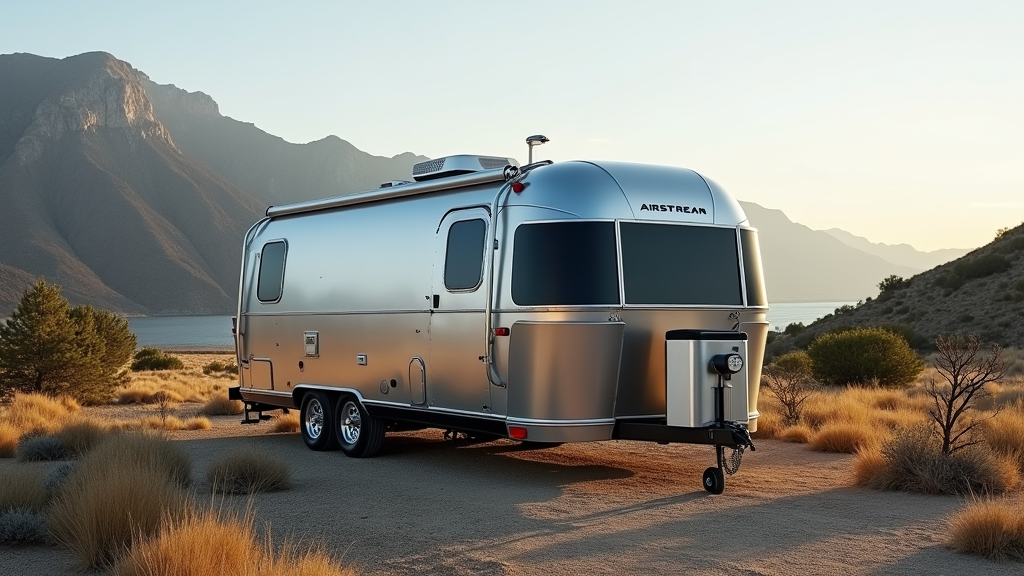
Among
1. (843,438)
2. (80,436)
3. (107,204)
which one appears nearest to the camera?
(843,438)

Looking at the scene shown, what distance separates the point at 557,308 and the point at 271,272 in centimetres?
604

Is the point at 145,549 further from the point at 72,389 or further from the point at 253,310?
the point at 72,389

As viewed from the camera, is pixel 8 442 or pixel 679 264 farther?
pixel 8 442

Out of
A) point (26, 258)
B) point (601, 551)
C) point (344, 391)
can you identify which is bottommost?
point (601, 551)

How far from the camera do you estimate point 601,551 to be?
23.8 ft

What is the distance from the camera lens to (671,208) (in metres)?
10.0

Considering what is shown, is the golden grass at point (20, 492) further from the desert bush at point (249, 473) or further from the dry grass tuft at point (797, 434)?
the dry grass tuft at point (797, 434)

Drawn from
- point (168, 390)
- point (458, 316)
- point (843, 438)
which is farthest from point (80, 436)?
point (168, 390)

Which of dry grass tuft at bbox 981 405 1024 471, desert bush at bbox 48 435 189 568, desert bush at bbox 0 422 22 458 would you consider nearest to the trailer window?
desert bush at bbox 48 435 189 568

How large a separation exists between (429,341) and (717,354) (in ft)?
10.8

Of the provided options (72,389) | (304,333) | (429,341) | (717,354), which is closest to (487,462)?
(429,341)

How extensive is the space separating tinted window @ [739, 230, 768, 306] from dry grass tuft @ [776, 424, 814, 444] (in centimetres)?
402

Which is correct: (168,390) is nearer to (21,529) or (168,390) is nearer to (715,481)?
(21,529)

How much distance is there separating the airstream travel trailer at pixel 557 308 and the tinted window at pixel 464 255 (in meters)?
0.02
